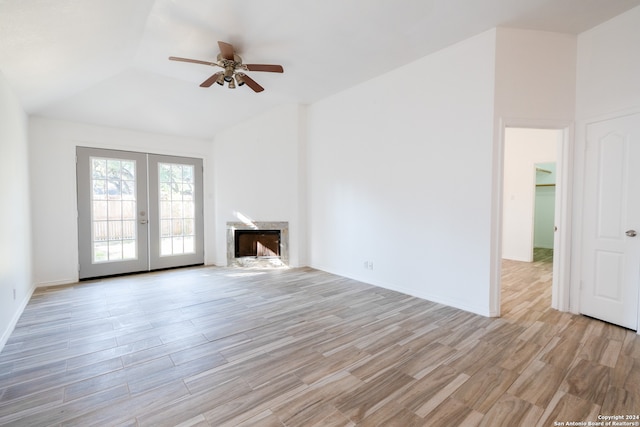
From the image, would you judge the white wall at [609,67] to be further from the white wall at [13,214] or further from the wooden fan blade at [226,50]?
the white wall at [13,214]

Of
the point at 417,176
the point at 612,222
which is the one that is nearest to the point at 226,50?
the point at 417,176

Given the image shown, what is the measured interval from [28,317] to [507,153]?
868cm

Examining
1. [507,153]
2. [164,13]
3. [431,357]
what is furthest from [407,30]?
[507,153]

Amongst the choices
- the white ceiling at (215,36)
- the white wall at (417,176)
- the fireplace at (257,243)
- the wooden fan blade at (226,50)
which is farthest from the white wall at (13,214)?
the white wall at (417,176)

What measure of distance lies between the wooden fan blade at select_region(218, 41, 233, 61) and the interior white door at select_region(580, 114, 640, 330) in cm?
409

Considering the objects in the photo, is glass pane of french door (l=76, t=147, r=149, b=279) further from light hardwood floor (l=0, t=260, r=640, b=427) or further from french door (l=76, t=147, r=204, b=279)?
light hardwood floor (l=0, t=260, r=640, b=427)

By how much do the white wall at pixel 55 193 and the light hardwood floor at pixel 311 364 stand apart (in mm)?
1125

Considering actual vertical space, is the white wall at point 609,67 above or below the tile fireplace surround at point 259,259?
above

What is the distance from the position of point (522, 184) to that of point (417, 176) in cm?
405

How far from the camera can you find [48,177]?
15.4ft

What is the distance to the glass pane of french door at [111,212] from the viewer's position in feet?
16.5

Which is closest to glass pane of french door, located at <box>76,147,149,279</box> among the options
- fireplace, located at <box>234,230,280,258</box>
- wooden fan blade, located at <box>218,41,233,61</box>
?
fireplace, located at <box>234,230,280,258</box>

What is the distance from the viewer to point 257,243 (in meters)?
5.96

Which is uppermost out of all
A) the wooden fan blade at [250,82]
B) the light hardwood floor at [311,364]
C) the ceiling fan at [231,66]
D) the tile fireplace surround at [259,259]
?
the ceiling fan at [231,66]
